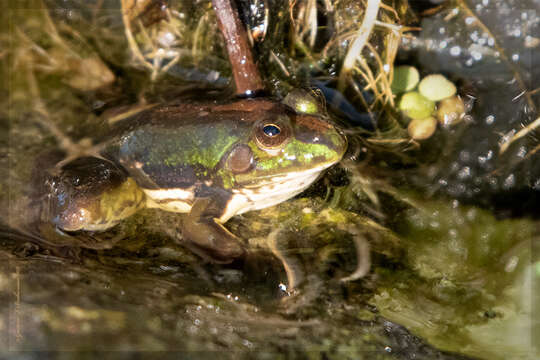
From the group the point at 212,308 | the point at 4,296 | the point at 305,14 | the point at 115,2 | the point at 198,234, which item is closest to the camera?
the point at 4,296

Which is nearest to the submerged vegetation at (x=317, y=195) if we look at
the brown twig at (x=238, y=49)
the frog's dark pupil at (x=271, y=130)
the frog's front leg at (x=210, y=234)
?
the frog's front leg at (x=210, y=234)

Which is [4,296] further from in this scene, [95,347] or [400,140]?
[400,140]

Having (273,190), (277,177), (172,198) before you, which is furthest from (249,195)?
(172,198)

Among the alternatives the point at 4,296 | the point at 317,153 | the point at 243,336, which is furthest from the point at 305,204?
the point at 4,296

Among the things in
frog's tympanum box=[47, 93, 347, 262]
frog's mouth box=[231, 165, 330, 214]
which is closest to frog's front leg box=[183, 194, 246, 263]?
frog's tympanum box=[47, 93, 347, 262]

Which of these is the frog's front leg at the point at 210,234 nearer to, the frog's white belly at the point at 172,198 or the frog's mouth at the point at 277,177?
the frog's white belly at the point at 172,198

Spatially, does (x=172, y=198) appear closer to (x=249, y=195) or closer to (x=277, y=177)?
(x=249, y=195)
